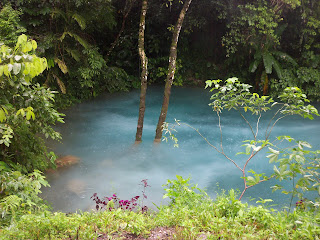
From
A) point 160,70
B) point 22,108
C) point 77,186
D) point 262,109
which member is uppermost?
point 262,109

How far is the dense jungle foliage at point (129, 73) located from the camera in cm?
328

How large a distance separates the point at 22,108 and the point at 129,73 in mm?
8909

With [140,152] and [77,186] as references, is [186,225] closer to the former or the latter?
[77,186]

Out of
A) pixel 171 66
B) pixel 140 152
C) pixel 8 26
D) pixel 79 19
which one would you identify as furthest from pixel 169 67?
pixel 8 26

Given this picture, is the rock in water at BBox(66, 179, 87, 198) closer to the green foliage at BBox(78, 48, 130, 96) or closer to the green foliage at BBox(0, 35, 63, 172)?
the green foliage at BBox(0, 35, 63, 172)

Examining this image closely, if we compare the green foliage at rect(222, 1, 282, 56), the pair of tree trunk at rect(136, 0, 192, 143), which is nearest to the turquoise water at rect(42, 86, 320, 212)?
the pair of tree trunk at rect(136, 0, 192, 143)

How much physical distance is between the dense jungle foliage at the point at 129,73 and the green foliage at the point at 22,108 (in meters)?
0.01

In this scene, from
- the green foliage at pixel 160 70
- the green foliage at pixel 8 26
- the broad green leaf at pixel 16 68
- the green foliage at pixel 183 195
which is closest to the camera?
the broad green leaf at pixel 16 68

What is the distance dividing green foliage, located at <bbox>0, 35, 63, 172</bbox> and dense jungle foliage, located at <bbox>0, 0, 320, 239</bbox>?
0.01 meters

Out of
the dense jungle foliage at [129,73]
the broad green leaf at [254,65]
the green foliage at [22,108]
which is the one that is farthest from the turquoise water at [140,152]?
the broad green leaf at [254,65]

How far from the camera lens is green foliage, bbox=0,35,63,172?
3387mm

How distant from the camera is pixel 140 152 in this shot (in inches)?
282

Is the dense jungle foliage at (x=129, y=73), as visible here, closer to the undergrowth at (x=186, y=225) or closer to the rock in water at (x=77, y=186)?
the undergrowth at (x=186, y=225)

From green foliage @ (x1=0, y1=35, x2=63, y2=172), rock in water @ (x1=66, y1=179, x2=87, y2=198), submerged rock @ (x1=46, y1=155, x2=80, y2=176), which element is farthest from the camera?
submerged rock @ (x1=46, y1=155, x2=80, y2=176)
